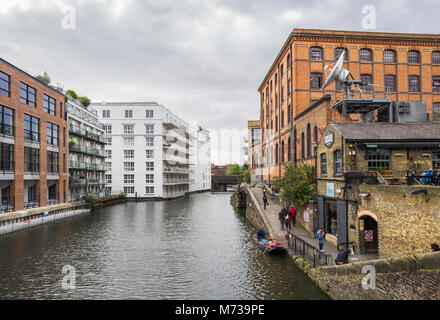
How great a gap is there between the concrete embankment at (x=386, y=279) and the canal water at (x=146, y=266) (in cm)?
109

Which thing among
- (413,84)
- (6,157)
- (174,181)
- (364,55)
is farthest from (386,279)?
(174,181)

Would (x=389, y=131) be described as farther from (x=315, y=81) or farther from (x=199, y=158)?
(x=199, y=158)

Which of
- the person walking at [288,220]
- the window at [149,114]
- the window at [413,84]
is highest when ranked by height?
the window at [149,114]

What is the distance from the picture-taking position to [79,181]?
4856 centimetres

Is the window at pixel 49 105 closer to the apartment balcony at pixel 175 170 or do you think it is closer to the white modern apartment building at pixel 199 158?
the apartment balcony at pixel 175 170

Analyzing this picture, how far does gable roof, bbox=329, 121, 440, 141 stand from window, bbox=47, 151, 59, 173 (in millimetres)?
34358

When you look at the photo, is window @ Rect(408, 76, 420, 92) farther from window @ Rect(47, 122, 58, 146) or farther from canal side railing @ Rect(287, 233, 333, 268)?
window @ Rect(47, 122, 58, 146)

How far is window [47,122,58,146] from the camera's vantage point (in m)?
38.4

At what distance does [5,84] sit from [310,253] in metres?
32.0

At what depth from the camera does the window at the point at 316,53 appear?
3400cm

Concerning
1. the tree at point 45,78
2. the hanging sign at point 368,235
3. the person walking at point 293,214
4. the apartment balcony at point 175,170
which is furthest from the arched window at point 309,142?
the apartment balcony at point 175,170
